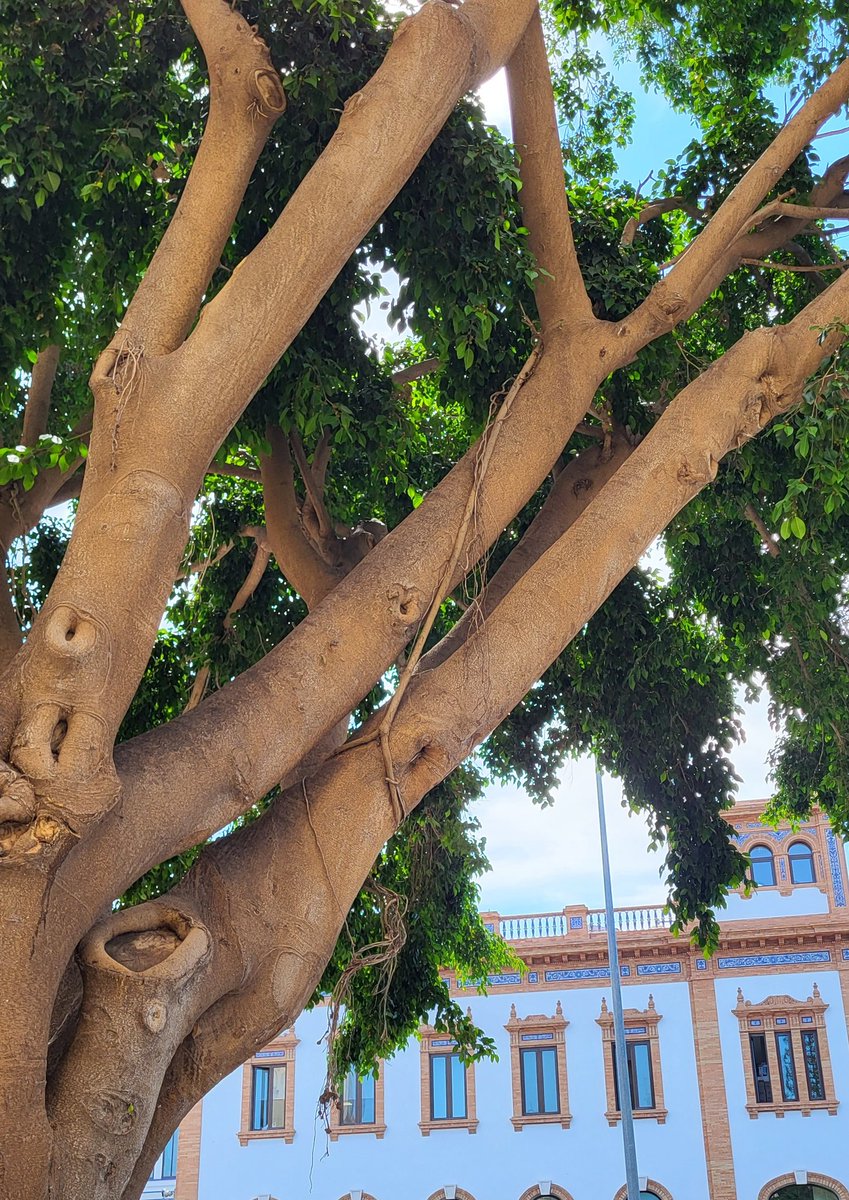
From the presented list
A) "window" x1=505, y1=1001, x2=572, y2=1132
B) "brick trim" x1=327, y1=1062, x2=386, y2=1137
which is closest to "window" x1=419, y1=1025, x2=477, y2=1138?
"brick trim" x1=327, y1=1062, x2=386, y2=1137

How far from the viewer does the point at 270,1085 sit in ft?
Result: 80.8

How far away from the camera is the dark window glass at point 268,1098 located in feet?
79.8

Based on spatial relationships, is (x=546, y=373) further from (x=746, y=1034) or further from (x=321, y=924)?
(x=746, y=1034)

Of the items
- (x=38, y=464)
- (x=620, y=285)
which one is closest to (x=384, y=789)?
(x=38, y=464)

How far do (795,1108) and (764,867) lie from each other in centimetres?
448

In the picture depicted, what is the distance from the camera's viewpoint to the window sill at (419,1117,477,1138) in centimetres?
2333

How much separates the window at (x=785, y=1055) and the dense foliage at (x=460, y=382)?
11498 mm

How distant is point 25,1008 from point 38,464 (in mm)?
3363

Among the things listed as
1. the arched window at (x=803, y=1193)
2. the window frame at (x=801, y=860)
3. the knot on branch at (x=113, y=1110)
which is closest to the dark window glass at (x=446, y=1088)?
the arched window at (x=803, y=1193)

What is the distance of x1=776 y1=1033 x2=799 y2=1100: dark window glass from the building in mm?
35

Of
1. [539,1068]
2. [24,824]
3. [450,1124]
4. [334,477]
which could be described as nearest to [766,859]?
[539,1068]

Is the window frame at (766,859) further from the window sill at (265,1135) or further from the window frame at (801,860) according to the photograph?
the window sill at (265,1135)

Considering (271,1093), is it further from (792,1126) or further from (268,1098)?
(792,1126)

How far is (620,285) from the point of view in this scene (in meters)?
7.15
